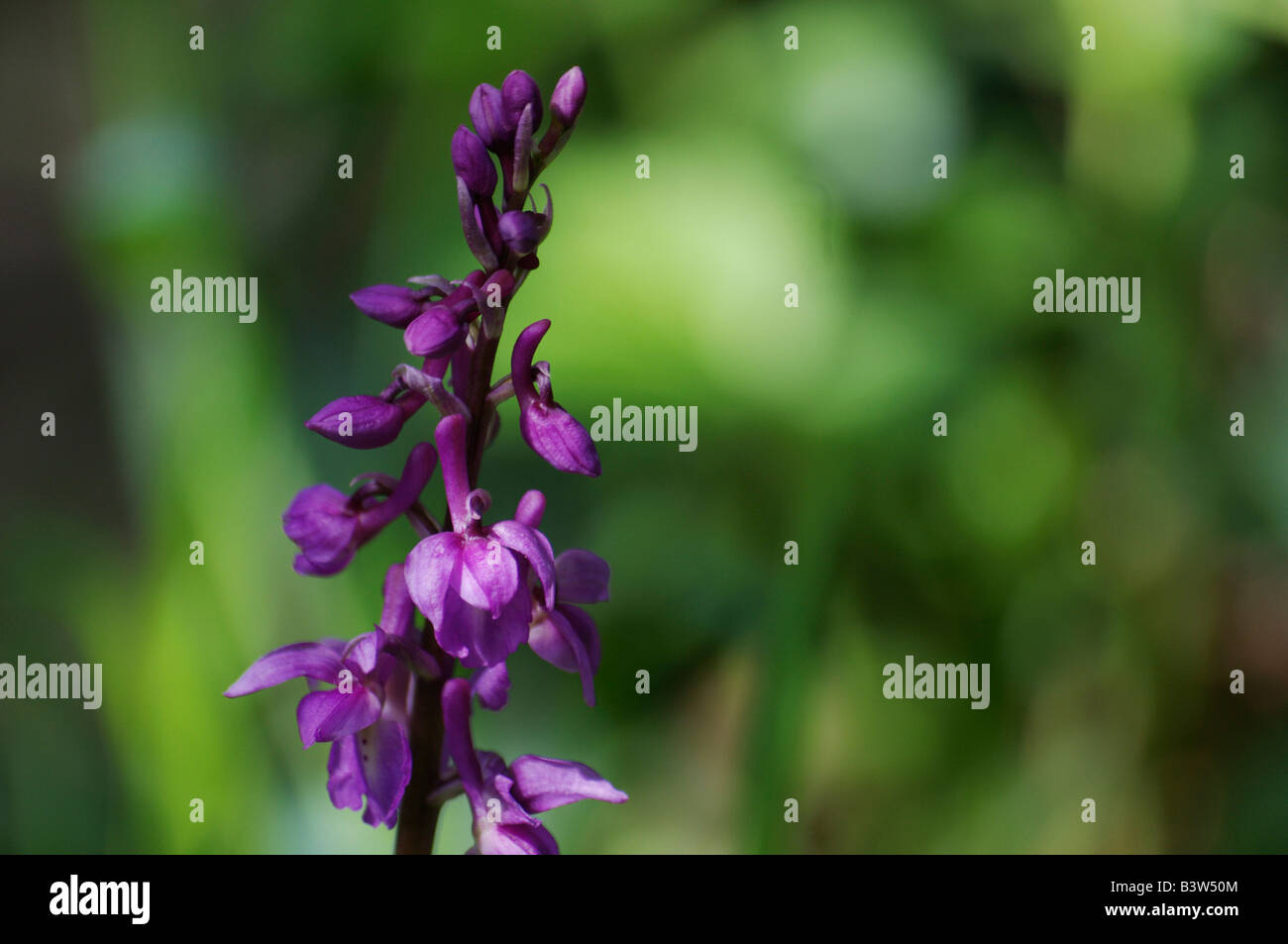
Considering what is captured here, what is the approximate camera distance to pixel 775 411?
2.96 metres

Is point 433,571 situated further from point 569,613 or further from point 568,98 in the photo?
point 568,98

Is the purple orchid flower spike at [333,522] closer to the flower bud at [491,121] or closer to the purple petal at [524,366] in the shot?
the purple petal at [524,366]

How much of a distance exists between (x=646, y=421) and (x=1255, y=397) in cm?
176

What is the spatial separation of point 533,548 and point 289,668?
30 cm

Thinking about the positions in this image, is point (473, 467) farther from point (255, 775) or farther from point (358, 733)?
point (255, 775)

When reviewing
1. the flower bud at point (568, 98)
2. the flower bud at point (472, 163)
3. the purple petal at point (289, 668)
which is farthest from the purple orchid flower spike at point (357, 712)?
the flower bud at point (568, 98)

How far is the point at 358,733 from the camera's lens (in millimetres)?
1137

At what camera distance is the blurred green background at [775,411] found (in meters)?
2.76

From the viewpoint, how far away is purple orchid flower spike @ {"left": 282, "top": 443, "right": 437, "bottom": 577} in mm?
1192

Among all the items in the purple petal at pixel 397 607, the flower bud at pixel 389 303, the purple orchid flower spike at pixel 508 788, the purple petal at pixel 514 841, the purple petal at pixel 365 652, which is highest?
the flower bud at pixel 389 303

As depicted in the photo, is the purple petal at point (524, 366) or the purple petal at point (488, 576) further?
the purple petal at point (524, 366)

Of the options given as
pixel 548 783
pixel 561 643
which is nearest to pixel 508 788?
pixel 548 783

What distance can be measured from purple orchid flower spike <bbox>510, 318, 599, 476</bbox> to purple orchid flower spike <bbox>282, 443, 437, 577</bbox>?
129 millimetres
